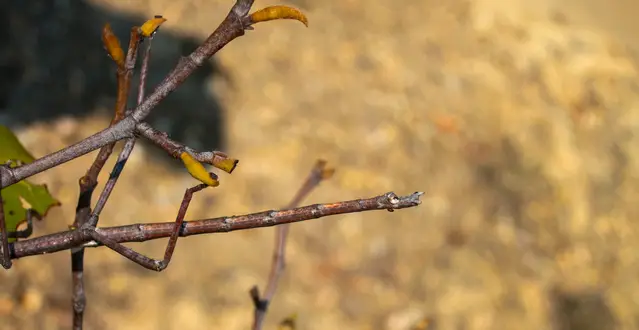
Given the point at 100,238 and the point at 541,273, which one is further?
the point at 541,273

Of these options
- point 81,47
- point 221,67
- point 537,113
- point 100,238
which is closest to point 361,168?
point 221,67

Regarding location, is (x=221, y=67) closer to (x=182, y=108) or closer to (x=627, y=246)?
(x=182, y=108)

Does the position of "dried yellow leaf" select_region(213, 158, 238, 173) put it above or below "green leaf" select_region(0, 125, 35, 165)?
below

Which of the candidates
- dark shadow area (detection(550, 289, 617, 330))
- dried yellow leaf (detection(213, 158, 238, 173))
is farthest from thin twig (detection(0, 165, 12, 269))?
dark shadow area (detection(550, 289, 617, 330))

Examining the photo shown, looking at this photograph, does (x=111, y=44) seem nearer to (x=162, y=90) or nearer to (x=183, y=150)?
(x=162, y=90)

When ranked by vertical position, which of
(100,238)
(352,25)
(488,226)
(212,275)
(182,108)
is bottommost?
(100,238)

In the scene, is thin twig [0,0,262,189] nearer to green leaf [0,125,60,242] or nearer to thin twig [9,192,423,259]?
thin twig [9,192,423,259]
